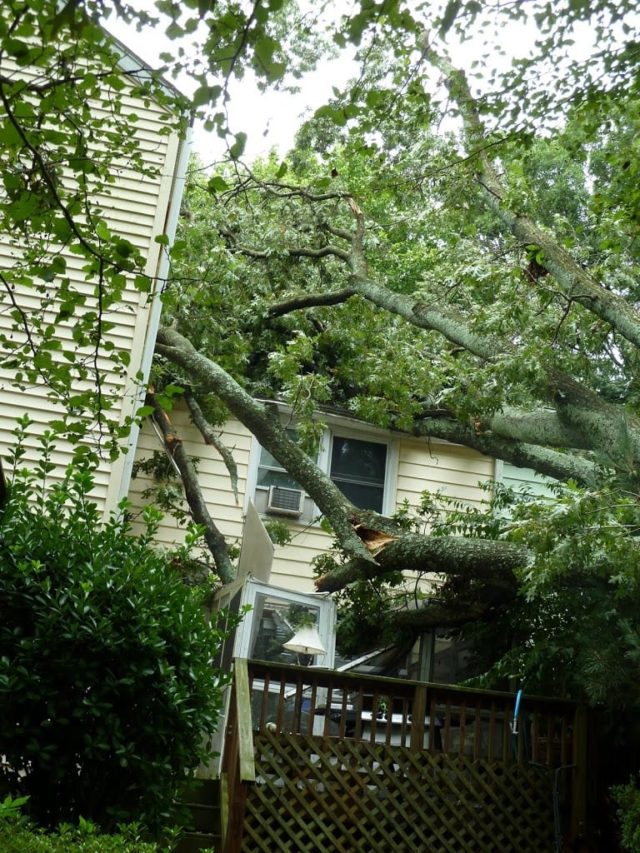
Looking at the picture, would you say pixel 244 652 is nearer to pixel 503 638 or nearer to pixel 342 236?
pixel 503 638

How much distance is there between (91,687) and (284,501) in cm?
683

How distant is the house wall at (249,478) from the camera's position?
36.8 ft

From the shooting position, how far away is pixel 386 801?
22.2ft

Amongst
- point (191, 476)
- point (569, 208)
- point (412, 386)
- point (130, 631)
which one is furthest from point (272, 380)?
point (569, 208)

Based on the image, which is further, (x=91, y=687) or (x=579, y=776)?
(x=579, y=776)

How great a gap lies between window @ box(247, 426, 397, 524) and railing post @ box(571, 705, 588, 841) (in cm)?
490

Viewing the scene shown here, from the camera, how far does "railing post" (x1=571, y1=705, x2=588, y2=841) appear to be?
705 centimetres

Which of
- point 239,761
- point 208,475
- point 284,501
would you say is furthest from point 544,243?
point 208,475

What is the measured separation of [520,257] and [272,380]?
4379 mm

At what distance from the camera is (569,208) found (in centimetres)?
1900

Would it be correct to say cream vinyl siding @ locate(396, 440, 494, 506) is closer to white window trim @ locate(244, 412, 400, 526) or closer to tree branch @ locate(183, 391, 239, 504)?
white window trim @ locate(244, 412, 400, 526)

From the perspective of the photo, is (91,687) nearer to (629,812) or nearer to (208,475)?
(629,812)

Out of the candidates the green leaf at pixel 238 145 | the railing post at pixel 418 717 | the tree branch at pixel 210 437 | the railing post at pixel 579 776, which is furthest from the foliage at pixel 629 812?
the tree branch at pixel 210 437

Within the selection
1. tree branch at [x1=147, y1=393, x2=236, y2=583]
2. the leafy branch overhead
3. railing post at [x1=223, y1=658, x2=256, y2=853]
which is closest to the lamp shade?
the leafy branch overhead
